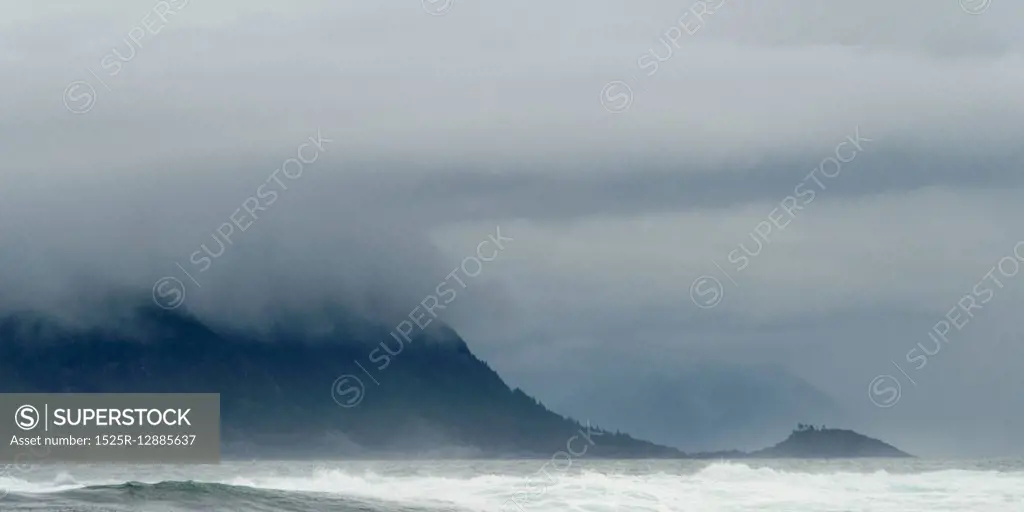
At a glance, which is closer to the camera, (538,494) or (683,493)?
(538,494)

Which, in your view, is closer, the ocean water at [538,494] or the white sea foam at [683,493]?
the ocean water at [538,494]

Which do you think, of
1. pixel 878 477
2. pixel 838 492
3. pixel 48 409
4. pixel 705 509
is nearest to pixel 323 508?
pixel 48 409

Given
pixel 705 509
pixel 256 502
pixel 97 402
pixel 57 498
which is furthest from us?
pixel 705 509

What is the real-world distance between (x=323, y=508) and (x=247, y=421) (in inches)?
5631

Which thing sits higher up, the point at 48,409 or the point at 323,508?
the point at 48,409

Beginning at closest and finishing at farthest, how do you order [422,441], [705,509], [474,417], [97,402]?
[97,402] → [705,509] → [422,441] → [474,417]

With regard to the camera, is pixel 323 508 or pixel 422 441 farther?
pixel 422 441

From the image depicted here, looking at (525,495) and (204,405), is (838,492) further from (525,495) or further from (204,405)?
(204,405)

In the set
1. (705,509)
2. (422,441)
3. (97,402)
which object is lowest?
(705,509)

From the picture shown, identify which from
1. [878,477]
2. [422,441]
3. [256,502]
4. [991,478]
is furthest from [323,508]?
[422,441]

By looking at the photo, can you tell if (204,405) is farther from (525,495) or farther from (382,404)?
(382,404)

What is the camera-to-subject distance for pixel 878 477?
193ft

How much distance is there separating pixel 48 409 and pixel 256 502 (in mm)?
8551

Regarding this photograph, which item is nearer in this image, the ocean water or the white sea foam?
the ocean water
